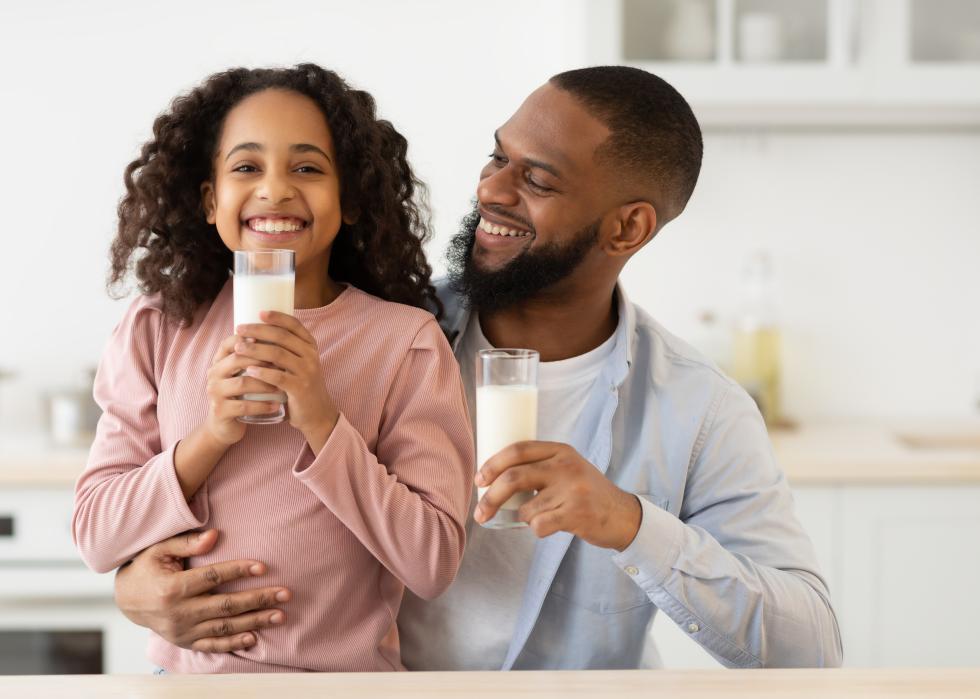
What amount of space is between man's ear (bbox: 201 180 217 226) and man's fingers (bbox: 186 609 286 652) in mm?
558

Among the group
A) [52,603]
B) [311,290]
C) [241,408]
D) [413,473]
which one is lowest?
[52,603]

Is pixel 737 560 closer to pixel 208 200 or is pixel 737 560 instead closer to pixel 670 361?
pixel 670 361

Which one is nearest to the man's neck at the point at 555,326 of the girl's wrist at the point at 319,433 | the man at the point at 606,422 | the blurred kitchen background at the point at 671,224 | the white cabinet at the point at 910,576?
the man at the point at 606,422

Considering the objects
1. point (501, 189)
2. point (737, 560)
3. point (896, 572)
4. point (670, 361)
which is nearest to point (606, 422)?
point (670, 361)

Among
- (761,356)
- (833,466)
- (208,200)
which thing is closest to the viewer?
(208,200)

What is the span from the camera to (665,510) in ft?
5.26

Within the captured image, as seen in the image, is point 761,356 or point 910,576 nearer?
point 910,576

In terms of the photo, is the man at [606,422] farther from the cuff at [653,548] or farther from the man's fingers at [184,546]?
the man's fingers at [184,546]

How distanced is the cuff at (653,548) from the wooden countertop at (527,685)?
9.3 inches

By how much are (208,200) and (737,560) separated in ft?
2.97

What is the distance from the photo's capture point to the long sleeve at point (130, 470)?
139 centimetres

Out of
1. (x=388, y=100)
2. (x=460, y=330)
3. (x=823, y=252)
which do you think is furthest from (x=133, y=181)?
(x=823, y=252)

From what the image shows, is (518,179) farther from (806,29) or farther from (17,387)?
(17,387)

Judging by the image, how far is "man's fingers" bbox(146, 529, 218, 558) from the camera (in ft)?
4.65
